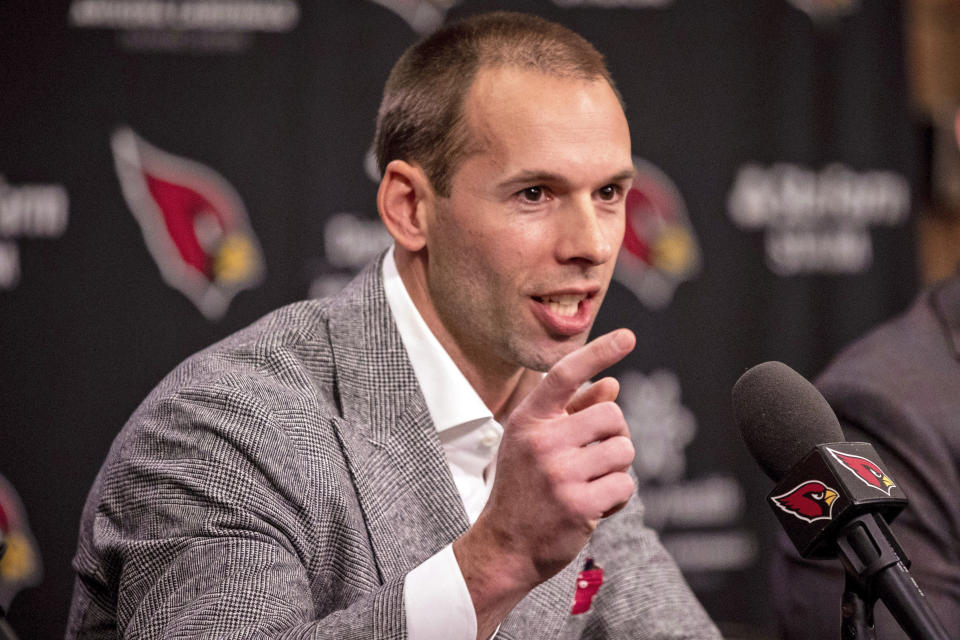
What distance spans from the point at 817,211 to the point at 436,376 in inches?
82.9

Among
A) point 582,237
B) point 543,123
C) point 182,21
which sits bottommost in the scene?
point 582,237

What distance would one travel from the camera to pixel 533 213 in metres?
1.59

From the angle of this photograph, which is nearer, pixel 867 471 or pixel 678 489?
pixel 867 471

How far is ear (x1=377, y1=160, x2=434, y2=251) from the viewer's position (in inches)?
67.9

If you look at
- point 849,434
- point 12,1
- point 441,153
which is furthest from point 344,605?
point 12,1

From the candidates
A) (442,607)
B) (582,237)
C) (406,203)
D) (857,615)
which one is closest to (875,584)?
(857,615)

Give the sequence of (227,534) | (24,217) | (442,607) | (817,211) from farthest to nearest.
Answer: (817,211)
(24,217)
(227,534)
(442,607)

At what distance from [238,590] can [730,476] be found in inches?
91.3

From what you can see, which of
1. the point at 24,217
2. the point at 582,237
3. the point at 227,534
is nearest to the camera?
the point at 227,534

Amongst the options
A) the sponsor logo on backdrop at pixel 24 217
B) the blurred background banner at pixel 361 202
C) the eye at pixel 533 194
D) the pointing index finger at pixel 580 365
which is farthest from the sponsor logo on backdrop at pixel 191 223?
the pointing index finger at pixel 580 365

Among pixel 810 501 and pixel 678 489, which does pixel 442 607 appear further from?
pixel 678 489

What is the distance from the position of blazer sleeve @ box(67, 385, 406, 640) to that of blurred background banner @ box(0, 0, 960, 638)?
1340 mm

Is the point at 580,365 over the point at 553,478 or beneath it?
over

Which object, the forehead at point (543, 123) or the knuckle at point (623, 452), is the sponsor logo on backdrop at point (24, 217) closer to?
the forehead at point (543, 123)
